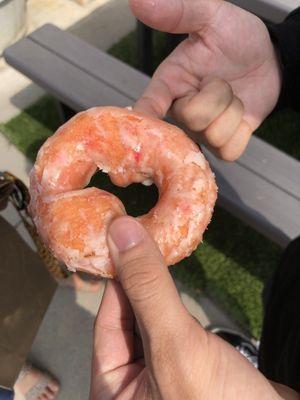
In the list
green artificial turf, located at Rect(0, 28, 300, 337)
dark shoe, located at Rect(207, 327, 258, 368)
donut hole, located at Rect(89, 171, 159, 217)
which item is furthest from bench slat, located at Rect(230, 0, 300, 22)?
dark shoe, located at Rect(207, 327, 258, 368)

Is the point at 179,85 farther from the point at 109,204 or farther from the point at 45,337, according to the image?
the point at 45,337

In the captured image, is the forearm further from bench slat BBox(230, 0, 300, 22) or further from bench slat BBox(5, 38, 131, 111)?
bench slat BBox(5, 38, 131, 111)

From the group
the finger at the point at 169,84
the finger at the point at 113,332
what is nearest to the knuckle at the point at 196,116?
the finger at the point at 169,84

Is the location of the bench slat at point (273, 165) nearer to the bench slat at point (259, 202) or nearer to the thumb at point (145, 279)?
the bench slat at point (259, 202)

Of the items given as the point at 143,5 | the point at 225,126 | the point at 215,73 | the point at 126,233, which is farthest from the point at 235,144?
Answer: the point at 126,233

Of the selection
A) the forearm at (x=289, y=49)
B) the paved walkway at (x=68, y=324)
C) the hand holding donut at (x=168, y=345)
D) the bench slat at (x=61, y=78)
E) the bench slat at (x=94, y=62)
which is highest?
the forearm at (x=289, y=49)

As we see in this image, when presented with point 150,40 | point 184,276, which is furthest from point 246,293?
point 150,40
